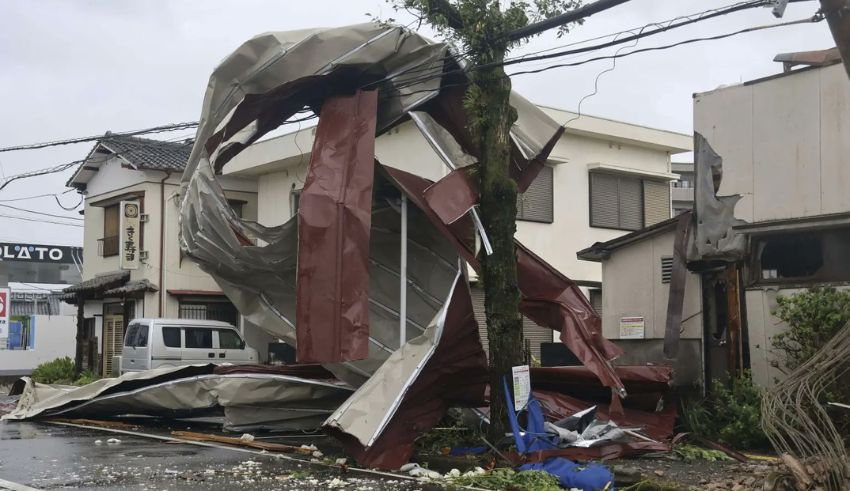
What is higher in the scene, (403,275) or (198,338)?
(403,275)

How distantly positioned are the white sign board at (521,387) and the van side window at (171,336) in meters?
13.9

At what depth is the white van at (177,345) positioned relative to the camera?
72.5 ft

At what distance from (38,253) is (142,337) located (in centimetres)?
2541

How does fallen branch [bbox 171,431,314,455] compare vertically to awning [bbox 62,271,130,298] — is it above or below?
below

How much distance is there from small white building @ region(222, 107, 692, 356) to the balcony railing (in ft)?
25.0

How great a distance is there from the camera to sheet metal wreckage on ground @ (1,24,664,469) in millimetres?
10680

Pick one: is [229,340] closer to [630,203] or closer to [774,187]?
[630,203]

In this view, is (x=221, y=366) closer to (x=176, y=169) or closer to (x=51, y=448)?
(x=51, y=448)

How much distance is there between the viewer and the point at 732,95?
12.6 meters

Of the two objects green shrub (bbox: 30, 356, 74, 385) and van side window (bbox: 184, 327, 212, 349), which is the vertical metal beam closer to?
van side window (bbox: 184, 327, 212, 349)

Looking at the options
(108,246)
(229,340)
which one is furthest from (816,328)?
(108,246)

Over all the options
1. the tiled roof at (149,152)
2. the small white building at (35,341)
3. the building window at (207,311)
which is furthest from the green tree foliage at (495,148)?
the small white building at (35,341)

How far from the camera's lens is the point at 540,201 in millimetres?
22469

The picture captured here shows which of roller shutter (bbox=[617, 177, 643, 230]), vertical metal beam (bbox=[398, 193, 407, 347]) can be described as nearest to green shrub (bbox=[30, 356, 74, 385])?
roller shutter (bbox=[617, 177, 643, 230])
